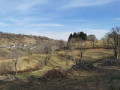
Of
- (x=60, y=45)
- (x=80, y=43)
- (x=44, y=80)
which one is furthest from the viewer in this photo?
(x=60, y=45)

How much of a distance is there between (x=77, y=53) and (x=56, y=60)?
40.2 feet

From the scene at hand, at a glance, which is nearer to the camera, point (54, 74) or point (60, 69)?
point (54, 74)

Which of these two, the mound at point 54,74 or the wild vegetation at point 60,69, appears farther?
the mound at point 54,74

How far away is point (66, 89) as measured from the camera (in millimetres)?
6031

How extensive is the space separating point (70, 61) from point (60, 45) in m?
24.1

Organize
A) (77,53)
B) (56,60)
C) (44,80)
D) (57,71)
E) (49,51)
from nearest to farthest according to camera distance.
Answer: (44,80)
(57,71)
(56,60)
(49,51)
(77,53)

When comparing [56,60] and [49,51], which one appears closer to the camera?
[56,60]

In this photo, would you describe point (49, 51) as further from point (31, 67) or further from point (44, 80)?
point (44, 80)

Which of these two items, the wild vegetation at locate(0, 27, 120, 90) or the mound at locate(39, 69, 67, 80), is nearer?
the wild vegetation at locate(0, 27, 120, 90)

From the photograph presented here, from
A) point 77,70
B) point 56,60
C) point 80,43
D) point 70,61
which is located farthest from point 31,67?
point 80,43

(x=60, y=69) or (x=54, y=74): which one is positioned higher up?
(x=60, y=69)

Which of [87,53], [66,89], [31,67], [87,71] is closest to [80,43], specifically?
[87,53]

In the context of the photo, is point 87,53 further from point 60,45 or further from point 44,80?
point 44,80

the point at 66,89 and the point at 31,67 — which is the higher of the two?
the point at 66,89
